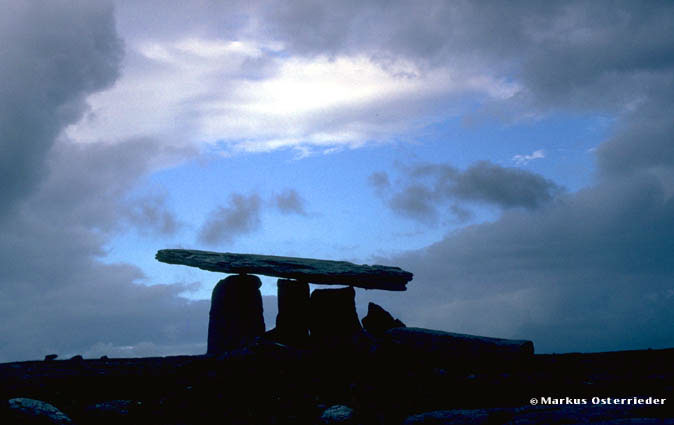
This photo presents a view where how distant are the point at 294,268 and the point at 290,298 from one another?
1.08 metres

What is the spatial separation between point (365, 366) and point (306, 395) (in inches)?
98.2

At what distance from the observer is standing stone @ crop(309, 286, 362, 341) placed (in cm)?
1792

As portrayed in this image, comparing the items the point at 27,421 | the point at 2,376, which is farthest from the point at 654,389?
the point at 2,376

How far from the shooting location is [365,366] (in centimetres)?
1187

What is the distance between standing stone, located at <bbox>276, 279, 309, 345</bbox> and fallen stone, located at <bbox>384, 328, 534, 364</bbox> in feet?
17.4

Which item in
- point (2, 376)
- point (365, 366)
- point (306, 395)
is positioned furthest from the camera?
point (2, 376)

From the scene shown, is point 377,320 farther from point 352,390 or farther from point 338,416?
point 338,416

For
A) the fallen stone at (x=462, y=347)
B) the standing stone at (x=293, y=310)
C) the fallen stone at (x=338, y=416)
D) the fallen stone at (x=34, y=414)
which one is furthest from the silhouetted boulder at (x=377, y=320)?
the fallen stone at (x=34, y=414)

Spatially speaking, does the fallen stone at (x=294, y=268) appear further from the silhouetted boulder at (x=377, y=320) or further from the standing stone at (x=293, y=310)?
the silhouetted boulder at (x=377, y=320)

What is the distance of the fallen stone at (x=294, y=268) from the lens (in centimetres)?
1766

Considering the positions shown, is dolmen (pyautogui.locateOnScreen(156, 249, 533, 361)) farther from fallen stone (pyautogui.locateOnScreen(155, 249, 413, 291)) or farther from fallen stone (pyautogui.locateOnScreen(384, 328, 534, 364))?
fallen stone (pyautogui.locateOnScreen(384, 328, 534, 364))

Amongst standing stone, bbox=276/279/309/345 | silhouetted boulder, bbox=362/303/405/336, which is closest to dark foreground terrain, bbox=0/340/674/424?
standing stone, bbox=276/279/309/345

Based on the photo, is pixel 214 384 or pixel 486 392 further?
pixel 214 384

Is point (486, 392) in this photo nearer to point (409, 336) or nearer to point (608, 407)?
point (608, 407)
